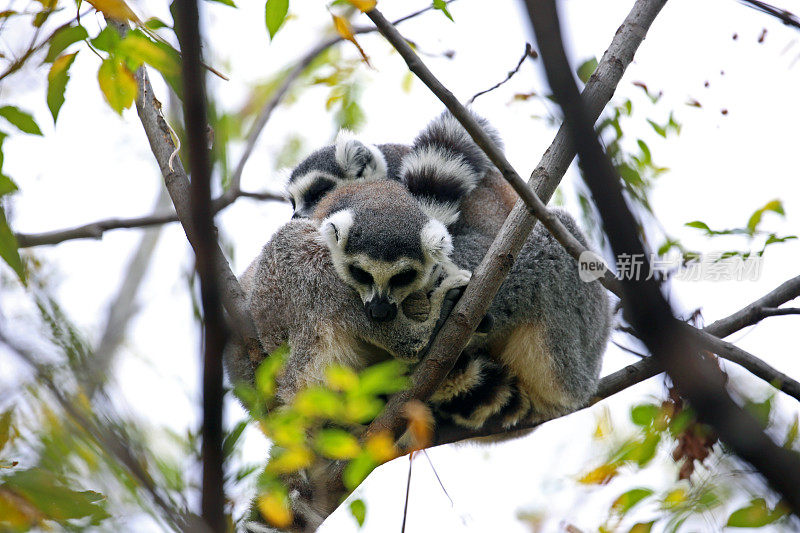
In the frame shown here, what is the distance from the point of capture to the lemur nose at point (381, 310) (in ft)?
16.1

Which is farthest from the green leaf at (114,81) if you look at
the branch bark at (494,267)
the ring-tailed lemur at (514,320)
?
the branch bark at (494,267)

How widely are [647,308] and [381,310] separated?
11.1 feet

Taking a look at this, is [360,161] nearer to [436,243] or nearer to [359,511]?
[436,243]

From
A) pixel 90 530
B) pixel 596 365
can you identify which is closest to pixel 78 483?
pixel 90 530

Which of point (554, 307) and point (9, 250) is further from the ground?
point (9, 250)

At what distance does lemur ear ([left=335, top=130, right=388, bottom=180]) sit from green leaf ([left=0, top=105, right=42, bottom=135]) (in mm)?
3569

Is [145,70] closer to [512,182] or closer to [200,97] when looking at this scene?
[512,182]

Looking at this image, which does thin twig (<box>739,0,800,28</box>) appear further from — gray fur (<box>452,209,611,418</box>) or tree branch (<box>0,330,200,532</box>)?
tree branch (<box>0,330,200,532</box>)

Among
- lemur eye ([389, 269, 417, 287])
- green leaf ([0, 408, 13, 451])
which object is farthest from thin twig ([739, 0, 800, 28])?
green leaf ([0, 408, 13, 451])

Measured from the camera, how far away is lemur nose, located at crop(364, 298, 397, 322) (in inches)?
193

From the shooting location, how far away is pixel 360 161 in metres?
7.29

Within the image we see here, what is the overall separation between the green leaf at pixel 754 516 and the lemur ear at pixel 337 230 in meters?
3.07

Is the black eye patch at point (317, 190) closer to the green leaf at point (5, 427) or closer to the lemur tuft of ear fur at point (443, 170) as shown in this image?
the lemur tuft of ear fur at point (443, 170)

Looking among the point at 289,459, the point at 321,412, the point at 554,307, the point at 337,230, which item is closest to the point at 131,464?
the point at 289,459
